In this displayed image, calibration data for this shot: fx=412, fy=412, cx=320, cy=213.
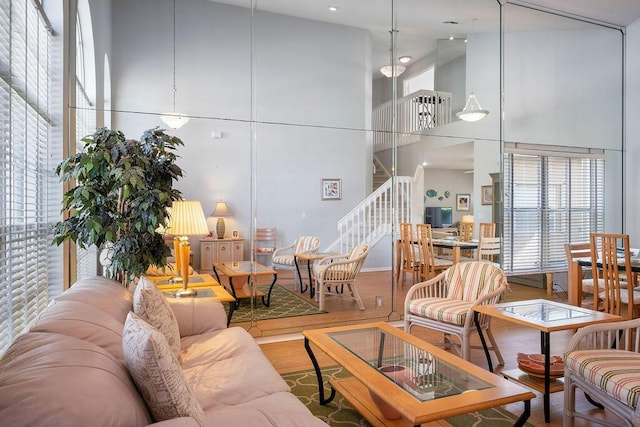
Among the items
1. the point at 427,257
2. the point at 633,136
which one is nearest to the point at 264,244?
the point at 427,257

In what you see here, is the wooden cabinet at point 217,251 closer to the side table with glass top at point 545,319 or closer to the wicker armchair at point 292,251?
the wicker armchair at point 292,251

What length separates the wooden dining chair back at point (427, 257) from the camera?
4719 millimetres

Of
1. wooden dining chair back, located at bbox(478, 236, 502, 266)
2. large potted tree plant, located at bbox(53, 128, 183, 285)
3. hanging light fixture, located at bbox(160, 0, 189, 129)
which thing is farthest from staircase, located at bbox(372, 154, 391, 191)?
large potted tree plant, located at bbox(53, 128, 183, 285)

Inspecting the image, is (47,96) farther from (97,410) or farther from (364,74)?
(364,74)

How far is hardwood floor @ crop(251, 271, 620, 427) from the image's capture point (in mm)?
3246

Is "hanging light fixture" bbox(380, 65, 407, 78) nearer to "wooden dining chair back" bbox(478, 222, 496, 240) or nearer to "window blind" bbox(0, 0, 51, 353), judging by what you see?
"wooden dining chair back" bbox(478, 222, 496, 240)

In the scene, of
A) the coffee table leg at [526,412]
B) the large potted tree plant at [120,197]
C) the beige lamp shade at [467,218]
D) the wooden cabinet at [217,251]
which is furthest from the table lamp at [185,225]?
the beige lamp shade at [467,218]

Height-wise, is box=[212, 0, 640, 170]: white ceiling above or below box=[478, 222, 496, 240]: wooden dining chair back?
above

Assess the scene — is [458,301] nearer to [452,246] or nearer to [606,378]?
[606,378]

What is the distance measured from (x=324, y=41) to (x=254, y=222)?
2.09 metres

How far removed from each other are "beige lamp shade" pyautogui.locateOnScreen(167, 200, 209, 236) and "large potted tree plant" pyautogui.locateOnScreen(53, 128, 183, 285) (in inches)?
7.8

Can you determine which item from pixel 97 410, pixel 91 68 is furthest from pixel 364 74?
pixel 97 410

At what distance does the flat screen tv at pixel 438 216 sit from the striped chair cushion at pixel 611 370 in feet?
8.54

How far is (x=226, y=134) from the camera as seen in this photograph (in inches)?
158
